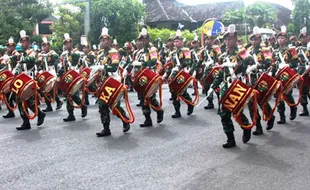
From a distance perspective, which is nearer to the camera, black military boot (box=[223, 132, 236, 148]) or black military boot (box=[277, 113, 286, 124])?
black military boot (box=[223, 132, 236, 148])

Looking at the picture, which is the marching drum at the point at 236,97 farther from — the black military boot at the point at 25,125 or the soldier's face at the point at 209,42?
the soldier's face at the point at 209,42

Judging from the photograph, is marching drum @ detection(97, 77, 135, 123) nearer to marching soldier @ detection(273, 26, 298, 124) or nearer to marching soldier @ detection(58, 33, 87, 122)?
marching soldier @ detection(58, 33, 87, 122)

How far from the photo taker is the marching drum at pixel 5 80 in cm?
970

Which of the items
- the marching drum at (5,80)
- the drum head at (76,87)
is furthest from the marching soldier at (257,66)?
the marching drum at (5,80)

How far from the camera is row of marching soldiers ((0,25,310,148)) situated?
669 centimetres

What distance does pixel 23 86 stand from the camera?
320 inches

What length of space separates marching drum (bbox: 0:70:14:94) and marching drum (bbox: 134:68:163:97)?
3.20 metres

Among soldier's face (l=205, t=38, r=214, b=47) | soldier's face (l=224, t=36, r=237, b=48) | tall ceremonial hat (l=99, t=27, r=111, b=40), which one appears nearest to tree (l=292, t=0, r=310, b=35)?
soldier's face (l=205, t=38, r=214, b=47)

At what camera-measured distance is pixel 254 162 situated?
573 cm

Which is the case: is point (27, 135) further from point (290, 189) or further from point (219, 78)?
point (290, 189)

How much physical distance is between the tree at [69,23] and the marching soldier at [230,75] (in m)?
19.1

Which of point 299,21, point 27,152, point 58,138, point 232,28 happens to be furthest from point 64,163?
point 299,21

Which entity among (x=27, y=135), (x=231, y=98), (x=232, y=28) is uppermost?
(x=232, y=28)

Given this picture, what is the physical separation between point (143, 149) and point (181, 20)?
Answer: 36616mm
